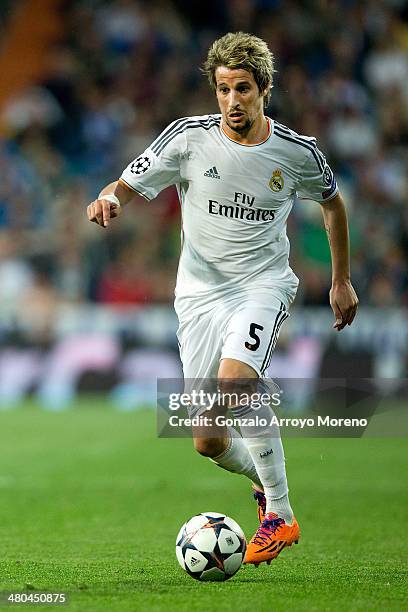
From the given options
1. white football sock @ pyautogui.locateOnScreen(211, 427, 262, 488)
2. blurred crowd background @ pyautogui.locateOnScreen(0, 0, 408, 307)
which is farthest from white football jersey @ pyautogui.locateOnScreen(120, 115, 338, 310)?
blurred crowd background @ pyautogui.locateOnScreen(0, 0, 408, 307)

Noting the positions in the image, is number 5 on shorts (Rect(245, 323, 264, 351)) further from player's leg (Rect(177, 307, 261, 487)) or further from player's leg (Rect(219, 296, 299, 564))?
player's leg (Rect(177, 307, 261, 487))

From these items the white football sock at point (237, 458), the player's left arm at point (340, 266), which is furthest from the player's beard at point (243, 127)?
the white football sock at point (237, 458)

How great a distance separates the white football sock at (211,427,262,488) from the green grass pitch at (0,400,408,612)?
19.6 inches

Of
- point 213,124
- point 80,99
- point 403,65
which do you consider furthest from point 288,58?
point 213,124

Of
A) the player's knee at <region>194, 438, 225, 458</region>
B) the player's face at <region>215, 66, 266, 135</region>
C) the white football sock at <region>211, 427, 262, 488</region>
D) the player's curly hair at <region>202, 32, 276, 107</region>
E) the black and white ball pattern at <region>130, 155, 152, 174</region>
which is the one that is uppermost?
the player's curly hair at <region>202, 32, 276, 107</region>

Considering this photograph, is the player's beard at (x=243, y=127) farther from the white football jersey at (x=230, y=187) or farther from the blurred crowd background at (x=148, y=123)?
the blurred crowd background at (x=148, y=123)

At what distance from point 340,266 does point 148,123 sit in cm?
1153

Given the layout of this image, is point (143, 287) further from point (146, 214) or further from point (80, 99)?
point (80, 99)

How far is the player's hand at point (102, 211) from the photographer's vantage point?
5.27 meters

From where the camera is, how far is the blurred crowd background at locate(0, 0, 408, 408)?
50.6 ft

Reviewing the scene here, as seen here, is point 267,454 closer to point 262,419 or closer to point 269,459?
point 269,459

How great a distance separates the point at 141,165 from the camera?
5.75m

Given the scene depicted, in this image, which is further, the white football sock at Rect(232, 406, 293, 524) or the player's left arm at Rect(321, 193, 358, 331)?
the player's left arm at Rect(321, 193, 358, 331)

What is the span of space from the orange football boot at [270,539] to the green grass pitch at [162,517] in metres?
0.12
